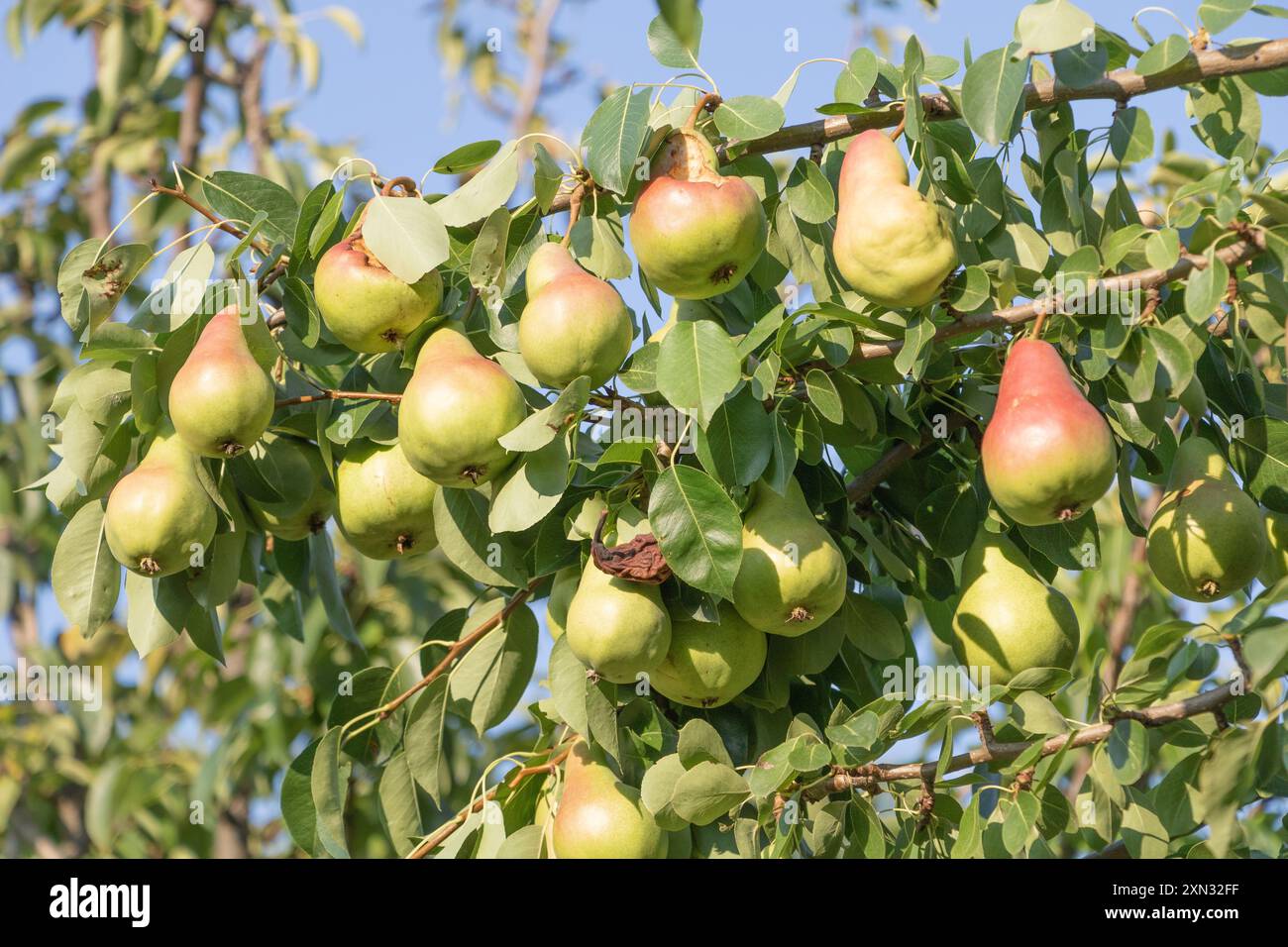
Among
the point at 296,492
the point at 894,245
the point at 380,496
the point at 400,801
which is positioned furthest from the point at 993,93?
the point at 400,801

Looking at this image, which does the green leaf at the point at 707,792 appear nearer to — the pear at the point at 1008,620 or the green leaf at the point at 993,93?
the pear at the point at 1008,620

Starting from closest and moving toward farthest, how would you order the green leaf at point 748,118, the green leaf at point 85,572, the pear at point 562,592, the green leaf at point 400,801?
the green leaf at point 748,118 < the pear at point 562,592 < the green leaf at point 85,572 < the green leaf at point 400,801

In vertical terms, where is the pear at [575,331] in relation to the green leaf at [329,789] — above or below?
above

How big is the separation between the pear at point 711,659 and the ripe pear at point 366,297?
1.97 ft

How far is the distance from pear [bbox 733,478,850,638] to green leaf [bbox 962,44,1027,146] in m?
0.56

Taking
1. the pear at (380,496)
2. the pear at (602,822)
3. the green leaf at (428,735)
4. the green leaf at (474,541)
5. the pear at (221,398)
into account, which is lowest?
the pear at (602,822)

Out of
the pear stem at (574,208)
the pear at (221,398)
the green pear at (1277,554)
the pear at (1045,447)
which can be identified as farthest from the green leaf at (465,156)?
the green pear at (1277,554)

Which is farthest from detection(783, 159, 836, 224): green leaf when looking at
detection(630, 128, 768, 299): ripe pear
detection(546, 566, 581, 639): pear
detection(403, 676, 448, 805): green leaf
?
detection(403, 676, 448, 805): green leaf

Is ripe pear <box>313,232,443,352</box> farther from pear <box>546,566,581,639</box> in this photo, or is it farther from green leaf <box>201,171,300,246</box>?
pear <box>546,566,581,639</box>

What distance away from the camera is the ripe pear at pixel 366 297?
6.71ft

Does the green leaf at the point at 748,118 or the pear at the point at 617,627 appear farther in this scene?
the green leaf at the point at 748,118

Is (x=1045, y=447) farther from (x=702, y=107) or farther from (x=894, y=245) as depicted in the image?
(x=702, y=107)

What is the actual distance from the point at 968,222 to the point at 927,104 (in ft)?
0.64
